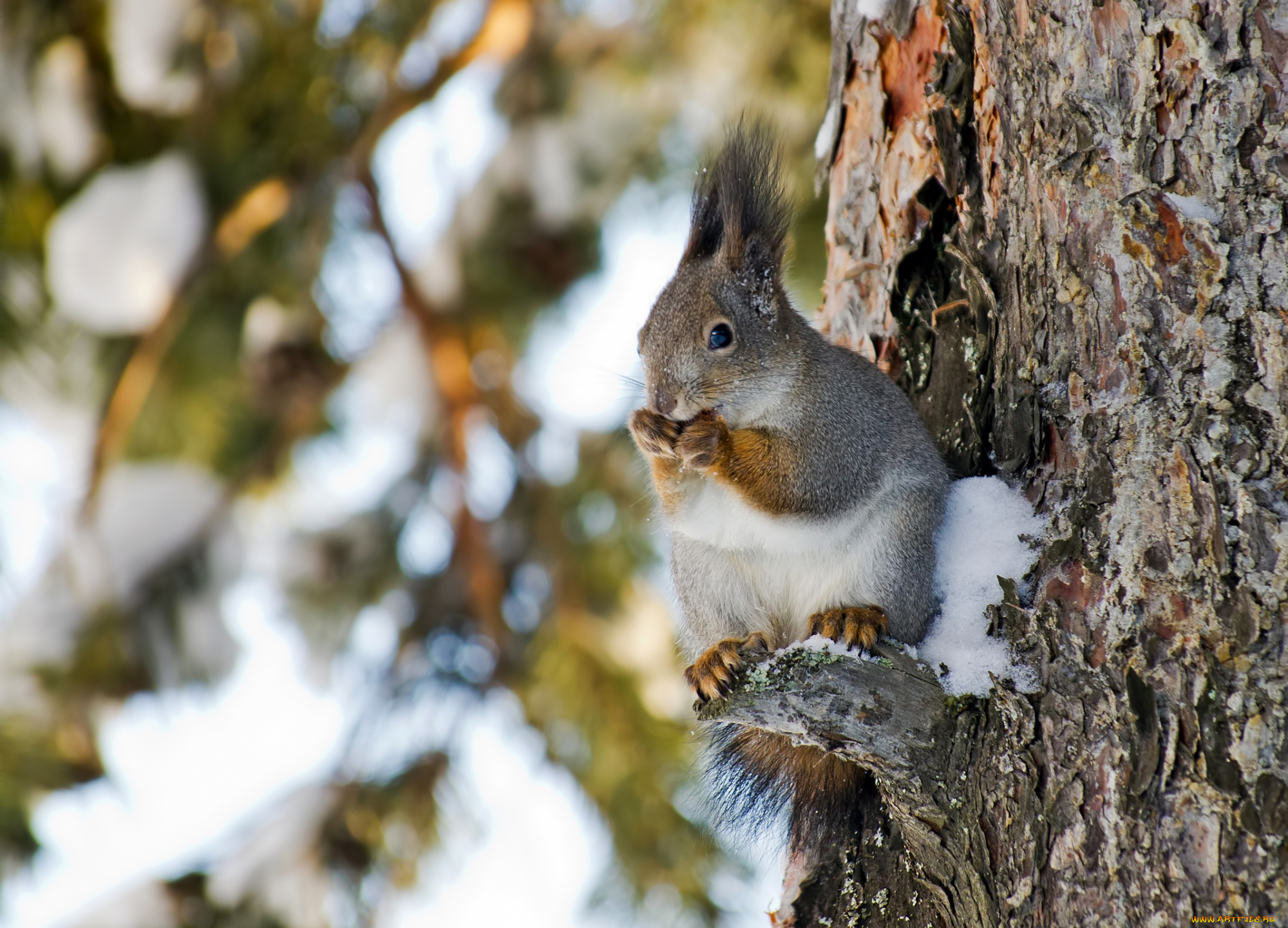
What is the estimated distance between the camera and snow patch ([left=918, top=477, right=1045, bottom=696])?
124 centimetres

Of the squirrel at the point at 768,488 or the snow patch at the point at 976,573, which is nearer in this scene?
the snow patch at the point at 976,573

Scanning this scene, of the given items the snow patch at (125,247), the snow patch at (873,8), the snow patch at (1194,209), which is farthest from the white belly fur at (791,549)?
the snow patch at (125,247)

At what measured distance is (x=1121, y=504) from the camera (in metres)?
1.17

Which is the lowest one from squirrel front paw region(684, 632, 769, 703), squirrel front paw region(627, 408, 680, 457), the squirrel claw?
squirrel front paw region(684, 632, 769, 703)

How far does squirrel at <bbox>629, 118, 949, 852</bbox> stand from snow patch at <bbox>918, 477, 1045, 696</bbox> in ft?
0.10

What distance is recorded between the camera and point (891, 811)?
4.18ft

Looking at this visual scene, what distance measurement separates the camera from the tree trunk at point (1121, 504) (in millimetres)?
1039

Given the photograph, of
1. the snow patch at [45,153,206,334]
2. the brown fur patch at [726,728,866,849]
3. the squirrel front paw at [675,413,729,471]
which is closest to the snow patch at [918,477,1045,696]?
the brown fur patch at [726,728,866,849]

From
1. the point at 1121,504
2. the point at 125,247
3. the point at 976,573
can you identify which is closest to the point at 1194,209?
the point at 1121,504

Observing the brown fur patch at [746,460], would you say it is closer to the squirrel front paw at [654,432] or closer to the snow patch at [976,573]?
the squirrel front paw at [654,432]

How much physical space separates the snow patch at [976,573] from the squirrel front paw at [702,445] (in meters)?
0.33

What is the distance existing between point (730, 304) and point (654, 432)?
10.4 inches

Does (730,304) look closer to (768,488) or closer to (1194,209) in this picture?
(768,488)

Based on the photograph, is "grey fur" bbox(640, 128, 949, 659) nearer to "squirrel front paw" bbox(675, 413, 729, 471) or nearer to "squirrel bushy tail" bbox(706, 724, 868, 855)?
"squirrel front paw" bbox(675, 413, 729, 471)
